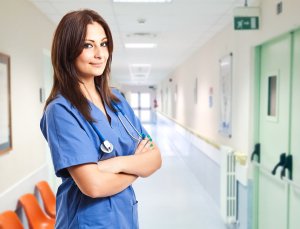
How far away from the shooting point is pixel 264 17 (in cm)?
320

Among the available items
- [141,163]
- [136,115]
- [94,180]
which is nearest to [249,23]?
[136,115]

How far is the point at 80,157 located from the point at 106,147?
10cm

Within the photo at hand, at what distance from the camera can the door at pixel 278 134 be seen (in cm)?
276

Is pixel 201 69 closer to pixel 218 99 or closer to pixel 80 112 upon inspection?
pixel 218 99

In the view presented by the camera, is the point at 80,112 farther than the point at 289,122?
No

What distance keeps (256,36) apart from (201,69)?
310 cm

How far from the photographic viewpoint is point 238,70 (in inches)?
159

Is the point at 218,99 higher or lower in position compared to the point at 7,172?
higher

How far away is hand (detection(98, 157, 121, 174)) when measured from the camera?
4.18ft

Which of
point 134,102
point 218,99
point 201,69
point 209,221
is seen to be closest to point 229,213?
point 209,221

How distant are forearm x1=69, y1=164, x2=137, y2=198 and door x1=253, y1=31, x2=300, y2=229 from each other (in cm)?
197

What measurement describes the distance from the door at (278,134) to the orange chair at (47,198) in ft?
7.18

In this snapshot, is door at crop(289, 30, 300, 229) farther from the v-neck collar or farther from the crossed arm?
the v-neck collar

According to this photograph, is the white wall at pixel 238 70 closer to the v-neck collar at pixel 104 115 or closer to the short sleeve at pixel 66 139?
the v-neck collar at pixel 104 115
